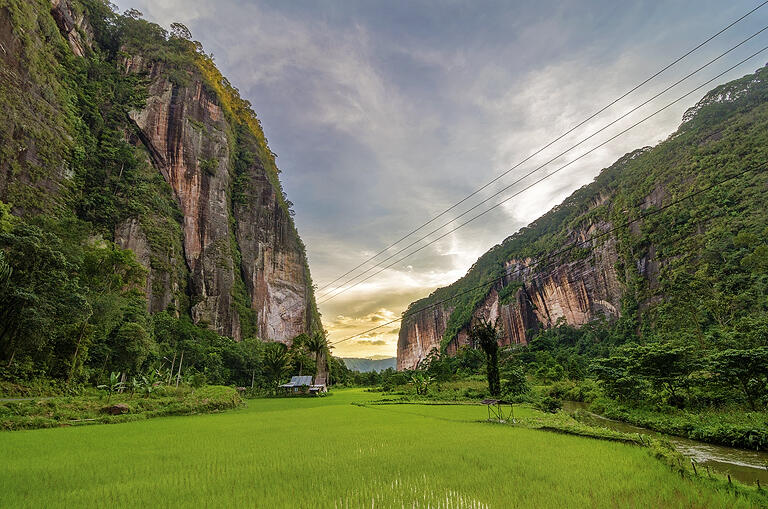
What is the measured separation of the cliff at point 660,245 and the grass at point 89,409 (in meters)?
15.4

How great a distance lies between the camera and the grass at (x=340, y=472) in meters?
4.79

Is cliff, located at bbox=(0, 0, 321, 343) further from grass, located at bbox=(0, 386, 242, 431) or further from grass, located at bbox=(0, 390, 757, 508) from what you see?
grass, located at bbox=(0, 390, 757, 508)

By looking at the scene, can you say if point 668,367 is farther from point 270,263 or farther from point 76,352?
point 270,263

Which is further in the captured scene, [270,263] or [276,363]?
[270,263]

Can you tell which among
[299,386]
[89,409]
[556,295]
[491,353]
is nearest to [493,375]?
[491,353]

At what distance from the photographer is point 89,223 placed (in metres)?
25.9

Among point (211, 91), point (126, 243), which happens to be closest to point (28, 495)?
point (126, 243)

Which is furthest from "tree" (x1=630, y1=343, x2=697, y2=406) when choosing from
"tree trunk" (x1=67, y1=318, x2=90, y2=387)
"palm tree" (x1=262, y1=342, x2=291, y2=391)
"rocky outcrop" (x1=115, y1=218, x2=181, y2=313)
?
"rocky outcrop" (x1=115, y1=218, x2=181, y2=313)

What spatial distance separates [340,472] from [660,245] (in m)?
56.3

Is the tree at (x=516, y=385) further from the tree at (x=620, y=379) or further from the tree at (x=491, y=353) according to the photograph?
the tree at (x=620, y=379)

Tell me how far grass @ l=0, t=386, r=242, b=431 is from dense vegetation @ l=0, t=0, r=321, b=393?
383 cm

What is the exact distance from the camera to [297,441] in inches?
373

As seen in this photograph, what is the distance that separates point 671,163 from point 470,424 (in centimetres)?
6105

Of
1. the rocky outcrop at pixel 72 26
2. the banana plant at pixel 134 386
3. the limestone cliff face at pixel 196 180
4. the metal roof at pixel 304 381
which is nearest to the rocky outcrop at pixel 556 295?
the metal roof at pixel 304 381
